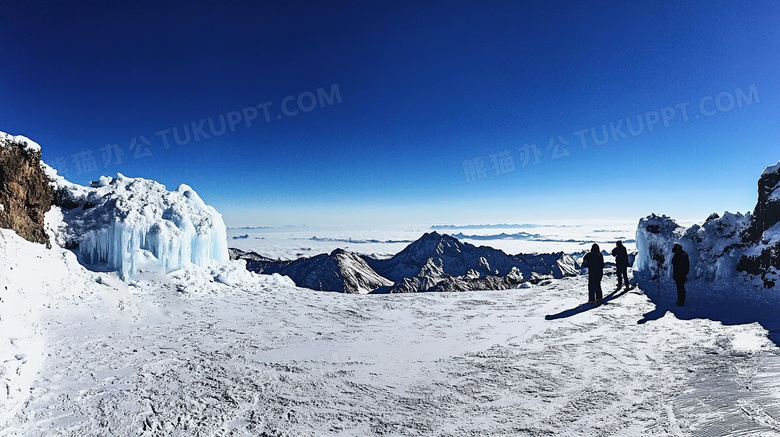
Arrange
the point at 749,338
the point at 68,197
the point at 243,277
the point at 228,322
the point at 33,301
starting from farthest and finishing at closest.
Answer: the point at 243,277, the point at 68,197, the point at 228,322, the point at 33,301, the point at 749,338

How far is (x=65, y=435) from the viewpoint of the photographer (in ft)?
19.0

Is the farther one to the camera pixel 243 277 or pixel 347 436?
pixel 243 277

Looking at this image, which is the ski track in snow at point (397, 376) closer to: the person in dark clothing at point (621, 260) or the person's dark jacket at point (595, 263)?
the person's dark jacket at point (595, 263)

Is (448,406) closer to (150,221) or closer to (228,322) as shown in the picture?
(228,322)

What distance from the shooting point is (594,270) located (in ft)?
44.4

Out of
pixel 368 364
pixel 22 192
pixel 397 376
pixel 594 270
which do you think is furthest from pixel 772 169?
pixel 22 192

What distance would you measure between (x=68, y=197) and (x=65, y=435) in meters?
14.3

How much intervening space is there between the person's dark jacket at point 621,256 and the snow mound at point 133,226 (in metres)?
19.2

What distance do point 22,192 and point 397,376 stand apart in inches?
610

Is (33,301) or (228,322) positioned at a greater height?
(33,301)

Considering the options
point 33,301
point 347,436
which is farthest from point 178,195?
point 347,436

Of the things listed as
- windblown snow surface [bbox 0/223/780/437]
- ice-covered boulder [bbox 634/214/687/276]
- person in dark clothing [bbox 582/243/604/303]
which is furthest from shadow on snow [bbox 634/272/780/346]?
ice-covered boulder [bbox 634/214/687/276]

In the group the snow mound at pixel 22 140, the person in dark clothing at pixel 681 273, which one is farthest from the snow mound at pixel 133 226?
the person in dark clothing at pixel 681 273

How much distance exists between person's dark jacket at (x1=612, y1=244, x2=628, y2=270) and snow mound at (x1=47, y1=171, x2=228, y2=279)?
1923cm
